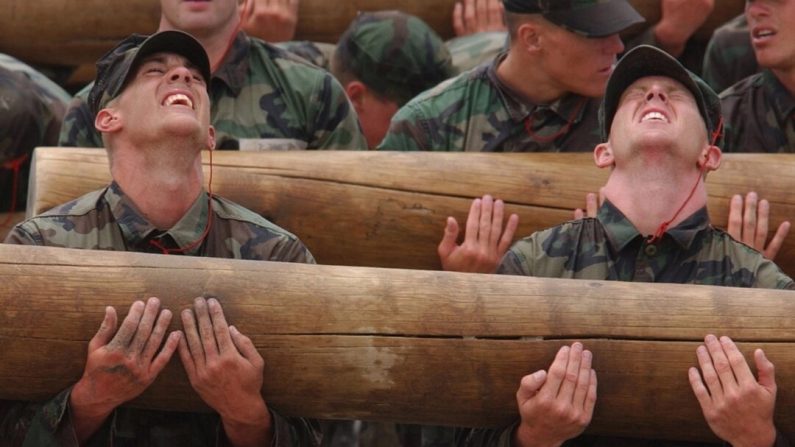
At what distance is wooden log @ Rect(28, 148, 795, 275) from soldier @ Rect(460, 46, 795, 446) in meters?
0.32

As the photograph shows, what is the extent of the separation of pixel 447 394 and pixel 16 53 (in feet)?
11.9

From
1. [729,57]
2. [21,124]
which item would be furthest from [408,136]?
[729,57]

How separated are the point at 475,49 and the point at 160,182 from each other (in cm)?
279

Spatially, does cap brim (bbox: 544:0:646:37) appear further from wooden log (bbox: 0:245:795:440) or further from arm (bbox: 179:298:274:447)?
arm (bbox: 179:298:274:447)

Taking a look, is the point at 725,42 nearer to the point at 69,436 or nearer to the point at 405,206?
the point at 405,206

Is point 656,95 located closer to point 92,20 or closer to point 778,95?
point 778,95

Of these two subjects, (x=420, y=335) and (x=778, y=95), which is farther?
(x=778, y=95)

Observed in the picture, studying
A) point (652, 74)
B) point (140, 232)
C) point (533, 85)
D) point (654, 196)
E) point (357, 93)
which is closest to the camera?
point (140, 232)

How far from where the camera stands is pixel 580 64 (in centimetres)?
812

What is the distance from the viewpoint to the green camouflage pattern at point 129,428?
6211 mm

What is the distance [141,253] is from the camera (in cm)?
626

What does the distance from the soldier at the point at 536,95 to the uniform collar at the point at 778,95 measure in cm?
60

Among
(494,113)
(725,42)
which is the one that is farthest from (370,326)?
(725,42)

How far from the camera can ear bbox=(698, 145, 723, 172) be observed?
7012mm
